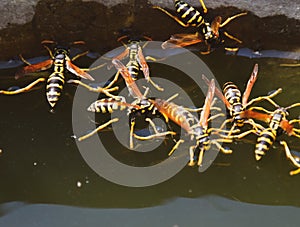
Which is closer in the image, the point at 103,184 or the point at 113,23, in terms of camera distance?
the point at 103,184

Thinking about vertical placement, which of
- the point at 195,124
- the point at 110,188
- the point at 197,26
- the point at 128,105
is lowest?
the point at 110,188

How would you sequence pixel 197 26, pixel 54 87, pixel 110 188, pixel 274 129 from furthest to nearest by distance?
pixel 197 26 → pixel 54 87 → pixel 274 129 → pixel 110 188

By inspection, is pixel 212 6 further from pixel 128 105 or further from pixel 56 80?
pixel 56 80

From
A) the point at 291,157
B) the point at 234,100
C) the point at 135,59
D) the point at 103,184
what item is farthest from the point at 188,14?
the point at 103,184

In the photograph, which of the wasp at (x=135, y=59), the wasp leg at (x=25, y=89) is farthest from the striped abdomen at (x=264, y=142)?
the wasp leg at (x=25, y=89)

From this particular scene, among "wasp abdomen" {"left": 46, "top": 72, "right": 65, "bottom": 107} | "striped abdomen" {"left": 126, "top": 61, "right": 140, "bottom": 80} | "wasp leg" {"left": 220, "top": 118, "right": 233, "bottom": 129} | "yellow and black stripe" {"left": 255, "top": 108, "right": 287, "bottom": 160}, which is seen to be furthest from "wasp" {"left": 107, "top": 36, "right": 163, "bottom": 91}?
"yellow and black stripe" {"left": 255, "top": 108, "right": 287, "bottom": 160}

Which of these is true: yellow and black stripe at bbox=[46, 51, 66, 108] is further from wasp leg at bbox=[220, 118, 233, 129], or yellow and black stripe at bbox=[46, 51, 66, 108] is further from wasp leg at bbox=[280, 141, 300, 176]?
wasp leg at bbox=[280, 141, 300, 176]
